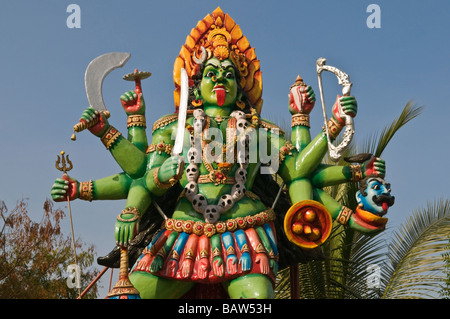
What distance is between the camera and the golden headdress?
6664 mm

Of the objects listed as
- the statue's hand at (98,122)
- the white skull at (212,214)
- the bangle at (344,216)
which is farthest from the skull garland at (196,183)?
the bangle at (344,216)

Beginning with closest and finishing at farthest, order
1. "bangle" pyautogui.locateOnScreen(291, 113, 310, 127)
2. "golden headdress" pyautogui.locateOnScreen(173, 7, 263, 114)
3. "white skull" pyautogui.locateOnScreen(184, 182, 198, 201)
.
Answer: "white skull" pyautogui.locateOnScreen(184, 182, 198, 201) → "bangle" pyautogui.locateOnScreen(291, 113, 310, 127) → "golden headdress" pyautogui.locateOnScreen(173, 7, 263, 114)

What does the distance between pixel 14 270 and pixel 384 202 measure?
837cm

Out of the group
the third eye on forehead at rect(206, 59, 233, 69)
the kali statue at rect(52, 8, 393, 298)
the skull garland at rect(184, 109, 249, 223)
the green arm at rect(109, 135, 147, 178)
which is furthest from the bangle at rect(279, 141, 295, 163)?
the green arm at rect(109, 135, 147, 178)

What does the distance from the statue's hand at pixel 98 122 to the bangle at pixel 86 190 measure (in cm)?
44

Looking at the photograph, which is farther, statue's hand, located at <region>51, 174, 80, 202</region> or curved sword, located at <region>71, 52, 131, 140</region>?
curved sword, located at <region>71, 52, 131, 140</region>

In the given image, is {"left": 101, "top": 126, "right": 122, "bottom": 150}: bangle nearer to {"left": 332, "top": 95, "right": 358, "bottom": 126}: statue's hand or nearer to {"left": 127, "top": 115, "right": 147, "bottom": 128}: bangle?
{"left": 127, "top": 115, "right": 147, "bottom": 128}: bangle

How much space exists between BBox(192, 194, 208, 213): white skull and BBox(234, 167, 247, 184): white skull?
35 centimetres

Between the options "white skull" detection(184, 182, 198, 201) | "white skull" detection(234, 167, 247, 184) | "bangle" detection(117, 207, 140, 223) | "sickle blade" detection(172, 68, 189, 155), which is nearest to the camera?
"sickle blade" detection(172, 68, 189, 155)

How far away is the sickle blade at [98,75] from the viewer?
6312 mm

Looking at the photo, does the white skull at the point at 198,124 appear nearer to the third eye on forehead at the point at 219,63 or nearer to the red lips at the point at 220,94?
the red lips at the point at 220,94

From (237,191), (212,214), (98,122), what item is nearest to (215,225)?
(212,214)
